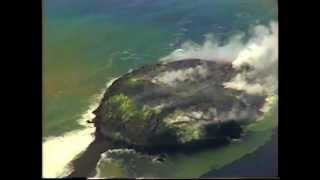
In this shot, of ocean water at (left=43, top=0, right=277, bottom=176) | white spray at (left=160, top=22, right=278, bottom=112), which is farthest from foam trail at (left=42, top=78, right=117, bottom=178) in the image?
white spray at (left=160, top=22, right=278, bottom=112)

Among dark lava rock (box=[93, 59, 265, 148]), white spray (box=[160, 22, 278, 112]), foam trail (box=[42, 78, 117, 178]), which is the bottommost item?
foam trail (box=[42, 78, 117, 178])

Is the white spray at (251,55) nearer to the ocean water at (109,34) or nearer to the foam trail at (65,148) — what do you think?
the ocean water at (109,34)

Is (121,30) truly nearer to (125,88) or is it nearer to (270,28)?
(125,88)

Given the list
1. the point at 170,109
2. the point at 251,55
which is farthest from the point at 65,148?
the point at 251,55

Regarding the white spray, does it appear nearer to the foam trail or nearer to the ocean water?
the ocean water
